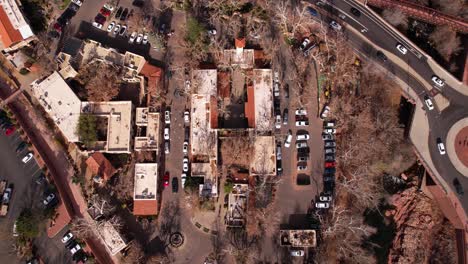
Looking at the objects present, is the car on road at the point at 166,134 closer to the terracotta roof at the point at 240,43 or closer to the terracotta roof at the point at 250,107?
the terracotta roof at the point at 250,107

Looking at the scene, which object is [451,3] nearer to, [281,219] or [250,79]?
[250,79]

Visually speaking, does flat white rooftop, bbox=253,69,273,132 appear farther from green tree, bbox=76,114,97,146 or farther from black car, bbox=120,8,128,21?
green tree, bbox=76,114,97,146

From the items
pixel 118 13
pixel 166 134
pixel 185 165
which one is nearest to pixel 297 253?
pixel 185 165

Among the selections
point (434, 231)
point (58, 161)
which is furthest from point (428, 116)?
point (58, 161)

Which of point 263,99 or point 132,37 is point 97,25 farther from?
point 263,99

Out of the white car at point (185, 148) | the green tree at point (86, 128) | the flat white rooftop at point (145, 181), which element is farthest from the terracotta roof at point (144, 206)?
the green tree at point (86, 128)

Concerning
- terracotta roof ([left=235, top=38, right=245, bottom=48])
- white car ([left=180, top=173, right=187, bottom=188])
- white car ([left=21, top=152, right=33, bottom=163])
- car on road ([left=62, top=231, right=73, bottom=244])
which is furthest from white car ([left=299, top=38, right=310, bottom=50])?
car on road ([left=62, top=231, right=73, bottom=244])
